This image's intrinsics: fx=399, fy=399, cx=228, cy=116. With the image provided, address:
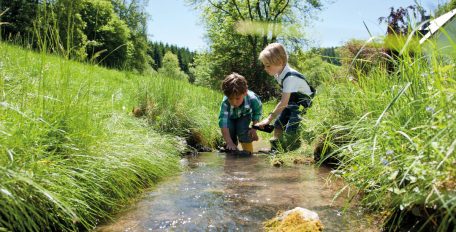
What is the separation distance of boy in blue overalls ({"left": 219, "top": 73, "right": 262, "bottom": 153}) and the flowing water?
1380 millimetres

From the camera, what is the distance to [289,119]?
5.58 m

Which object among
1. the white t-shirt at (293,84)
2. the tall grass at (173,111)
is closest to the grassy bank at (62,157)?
the tall grass at (173,111)

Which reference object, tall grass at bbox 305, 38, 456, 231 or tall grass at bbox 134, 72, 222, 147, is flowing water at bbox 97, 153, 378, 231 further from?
tall grass at bbox 134, 72, 222, 147

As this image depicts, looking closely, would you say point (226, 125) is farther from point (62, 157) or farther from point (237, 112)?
point (62, 157)

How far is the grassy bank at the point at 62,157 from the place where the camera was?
197 cm

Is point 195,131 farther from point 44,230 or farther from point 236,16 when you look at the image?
point 236,16

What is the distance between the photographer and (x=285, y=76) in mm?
5594

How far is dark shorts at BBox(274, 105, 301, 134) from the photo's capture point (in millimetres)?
5449

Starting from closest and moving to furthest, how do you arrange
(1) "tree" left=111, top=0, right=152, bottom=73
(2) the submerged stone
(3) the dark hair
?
(2) the submerged stone → (3) the dark hair → (1) "tree" left=111, top=0, right=152, bottom=73

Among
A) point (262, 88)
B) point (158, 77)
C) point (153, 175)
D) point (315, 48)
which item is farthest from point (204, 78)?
point (153, 175)

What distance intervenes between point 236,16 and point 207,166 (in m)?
31.6

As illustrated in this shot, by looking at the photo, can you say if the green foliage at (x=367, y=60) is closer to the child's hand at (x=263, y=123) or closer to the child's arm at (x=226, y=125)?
the child's hand at (x=263, y=123)

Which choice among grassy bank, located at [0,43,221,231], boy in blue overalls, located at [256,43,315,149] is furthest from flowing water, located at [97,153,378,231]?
boy in blue overalls, located at [256,43,315,149]

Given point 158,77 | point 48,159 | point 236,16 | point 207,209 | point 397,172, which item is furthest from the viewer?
point 236,16
